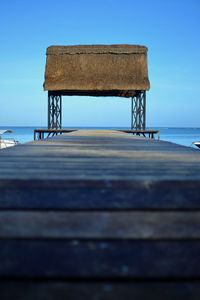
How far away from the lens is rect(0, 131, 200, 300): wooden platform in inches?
65.2

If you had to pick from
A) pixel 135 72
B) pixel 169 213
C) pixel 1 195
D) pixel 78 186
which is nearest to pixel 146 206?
pixel 169 213

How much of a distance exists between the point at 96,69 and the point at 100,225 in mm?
23798

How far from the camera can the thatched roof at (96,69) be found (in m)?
23.7

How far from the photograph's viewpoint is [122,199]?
1.81 m

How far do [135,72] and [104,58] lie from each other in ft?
8.08
